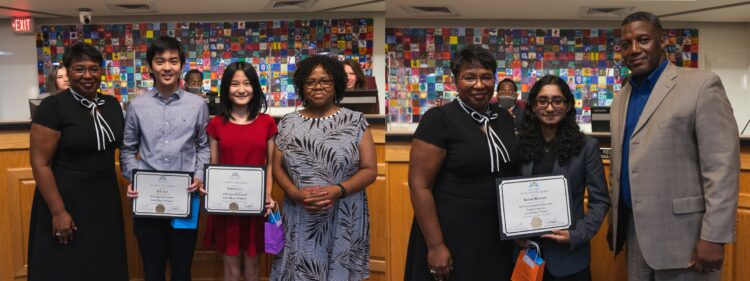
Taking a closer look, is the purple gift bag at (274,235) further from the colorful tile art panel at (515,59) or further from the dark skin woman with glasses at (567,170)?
the colorful tile art panel at (515,59)

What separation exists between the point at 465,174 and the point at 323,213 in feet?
2.11

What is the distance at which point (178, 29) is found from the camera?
581 cm

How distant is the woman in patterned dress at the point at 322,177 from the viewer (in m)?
2.10

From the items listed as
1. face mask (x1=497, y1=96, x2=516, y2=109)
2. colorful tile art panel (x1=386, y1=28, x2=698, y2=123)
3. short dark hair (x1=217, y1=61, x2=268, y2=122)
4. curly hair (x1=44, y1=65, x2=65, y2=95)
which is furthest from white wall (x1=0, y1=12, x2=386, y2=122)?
short dark hair (x1=217, y1=61, x2=268, y2=122)

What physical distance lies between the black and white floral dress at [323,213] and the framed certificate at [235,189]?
14 centimetres

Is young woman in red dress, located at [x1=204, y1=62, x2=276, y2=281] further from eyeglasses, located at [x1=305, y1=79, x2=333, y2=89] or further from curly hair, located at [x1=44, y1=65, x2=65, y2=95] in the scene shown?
curly hair, located at [x1=44, y1=65, x2=65, y2=95]

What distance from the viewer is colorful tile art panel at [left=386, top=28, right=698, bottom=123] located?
4.40 meters

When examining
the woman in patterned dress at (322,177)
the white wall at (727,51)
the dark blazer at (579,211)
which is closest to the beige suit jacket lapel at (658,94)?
the dark blazer at (579,211)

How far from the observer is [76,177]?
2244 mm

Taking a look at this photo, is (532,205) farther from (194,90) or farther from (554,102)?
(194,90)

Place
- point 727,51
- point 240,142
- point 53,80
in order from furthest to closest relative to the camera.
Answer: point 727,51
point 53,80
point 240,142

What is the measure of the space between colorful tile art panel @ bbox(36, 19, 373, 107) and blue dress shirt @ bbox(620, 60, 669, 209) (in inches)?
93.4

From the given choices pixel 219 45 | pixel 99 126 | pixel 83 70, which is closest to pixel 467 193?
pixel 99 126

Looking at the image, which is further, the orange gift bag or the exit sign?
the exit sign
